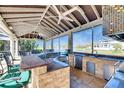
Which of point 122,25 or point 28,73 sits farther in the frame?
point 28,73

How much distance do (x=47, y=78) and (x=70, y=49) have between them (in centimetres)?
261

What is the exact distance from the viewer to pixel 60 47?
4.27 m

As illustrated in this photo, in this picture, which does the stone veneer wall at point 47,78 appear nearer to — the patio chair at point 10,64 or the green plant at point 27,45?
the green plant at point 27,45

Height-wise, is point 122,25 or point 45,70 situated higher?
point 122,25

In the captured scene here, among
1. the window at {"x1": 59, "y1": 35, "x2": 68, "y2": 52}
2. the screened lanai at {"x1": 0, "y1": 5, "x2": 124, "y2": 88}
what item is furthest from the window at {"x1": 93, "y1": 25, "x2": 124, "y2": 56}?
the window at {"x1": 59, "y1": 35, "x2": 68, "y2": 52}

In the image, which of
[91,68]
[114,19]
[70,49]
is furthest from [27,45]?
[70,49]

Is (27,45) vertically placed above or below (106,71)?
above

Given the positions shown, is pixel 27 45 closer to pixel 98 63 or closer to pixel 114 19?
pixel 114 19

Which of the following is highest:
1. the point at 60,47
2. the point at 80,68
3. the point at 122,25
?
the point at 122,25

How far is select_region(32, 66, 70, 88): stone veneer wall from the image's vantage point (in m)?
1.67

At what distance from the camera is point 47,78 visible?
1.75 meters

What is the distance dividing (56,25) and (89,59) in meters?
1.22
